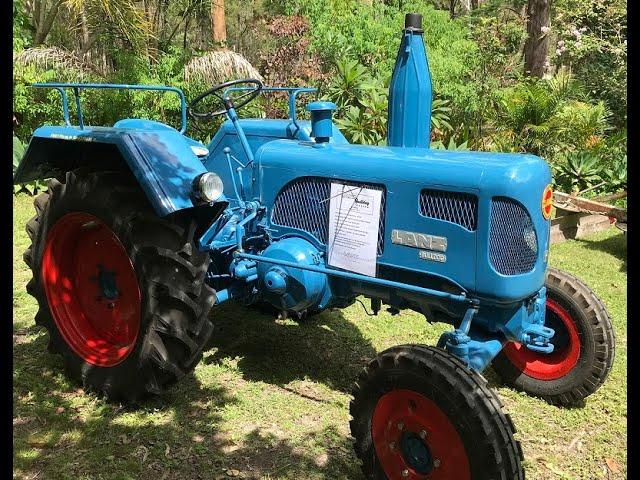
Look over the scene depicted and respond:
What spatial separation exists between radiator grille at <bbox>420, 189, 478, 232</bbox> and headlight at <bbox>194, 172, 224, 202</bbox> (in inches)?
40.2

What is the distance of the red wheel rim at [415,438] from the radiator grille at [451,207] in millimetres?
777

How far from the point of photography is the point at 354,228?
301cm

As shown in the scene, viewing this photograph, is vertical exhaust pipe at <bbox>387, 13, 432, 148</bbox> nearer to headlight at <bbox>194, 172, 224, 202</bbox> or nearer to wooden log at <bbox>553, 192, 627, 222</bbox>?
headlight at <bbox>194, 172, 224, 202</bbox>

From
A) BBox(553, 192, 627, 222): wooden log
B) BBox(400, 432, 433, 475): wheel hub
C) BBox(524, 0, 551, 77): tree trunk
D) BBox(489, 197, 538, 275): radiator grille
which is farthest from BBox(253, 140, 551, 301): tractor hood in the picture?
BBox(524, 0, 551, 77): tree trunk

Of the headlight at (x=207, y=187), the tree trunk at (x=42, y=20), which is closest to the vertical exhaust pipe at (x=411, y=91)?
the headlight at (x=207, y=187)

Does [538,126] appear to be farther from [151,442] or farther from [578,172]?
[151,442]

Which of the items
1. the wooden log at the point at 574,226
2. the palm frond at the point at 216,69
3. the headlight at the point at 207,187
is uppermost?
the palm frond at the point at 216,69

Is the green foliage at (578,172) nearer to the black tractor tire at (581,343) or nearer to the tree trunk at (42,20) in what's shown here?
the black tractor tire at (581,343)

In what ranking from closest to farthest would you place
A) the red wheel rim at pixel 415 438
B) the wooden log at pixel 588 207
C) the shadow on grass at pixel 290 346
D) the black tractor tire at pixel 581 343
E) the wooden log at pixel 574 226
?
the red wheel rim at pixel 415 438
the black tractor tire at pixel 581 343
the shadow on grass at pixel 290 346
the wooden log at pixel 588 207
the wooden log at pixel 574 226

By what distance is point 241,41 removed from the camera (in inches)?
781

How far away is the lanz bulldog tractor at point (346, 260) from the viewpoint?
252 centimetres

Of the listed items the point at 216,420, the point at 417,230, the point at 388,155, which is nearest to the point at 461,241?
the point at 417,230

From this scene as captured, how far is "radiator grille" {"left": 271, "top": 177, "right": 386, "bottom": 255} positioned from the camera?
3.13m

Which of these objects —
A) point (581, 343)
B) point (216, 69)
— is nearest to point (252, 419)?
point (581, 343)
